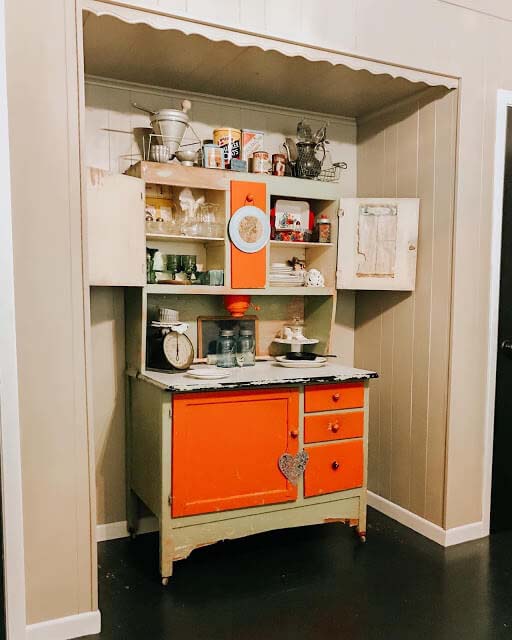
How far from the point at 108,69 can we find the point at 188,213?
0.74m

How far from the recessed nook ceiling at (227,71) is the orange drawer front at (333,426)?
1.57m

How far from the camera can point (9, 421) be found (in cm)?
200

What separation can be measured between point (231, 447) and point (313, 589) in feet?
2.23

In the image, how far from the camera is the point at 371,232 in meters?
3.12

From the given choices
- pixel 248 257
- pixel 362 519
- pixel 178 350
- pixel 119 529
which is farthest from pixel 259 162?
pixel 119 529

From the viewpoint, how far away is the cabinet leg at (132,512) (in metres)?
2.95

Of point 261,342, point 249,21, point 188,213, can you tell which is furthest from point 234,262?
point 249,21

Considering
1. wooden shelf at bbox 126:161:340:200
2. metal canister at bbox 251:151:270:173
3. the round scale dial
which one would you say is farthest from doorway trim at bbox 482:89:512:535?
the round scale dial

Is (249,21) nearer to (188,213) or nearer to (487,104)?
(188,213)

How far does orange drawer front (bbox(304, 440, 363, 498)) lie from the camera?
2.74 meters

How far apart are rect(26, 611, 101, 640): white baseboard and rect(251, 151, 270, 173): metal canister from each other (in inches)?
81.9

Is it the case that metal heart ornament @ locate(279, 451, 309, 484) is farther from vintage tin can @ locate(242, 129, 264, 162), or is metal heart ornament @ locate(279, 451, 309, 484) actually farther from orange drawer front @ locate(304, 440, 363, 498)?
vintage tin can @ locate(242, 129, 264, 162)

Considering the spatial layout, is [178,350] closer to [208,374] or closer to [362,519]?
[208,374]

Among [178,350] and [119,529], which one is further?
[119,529]
